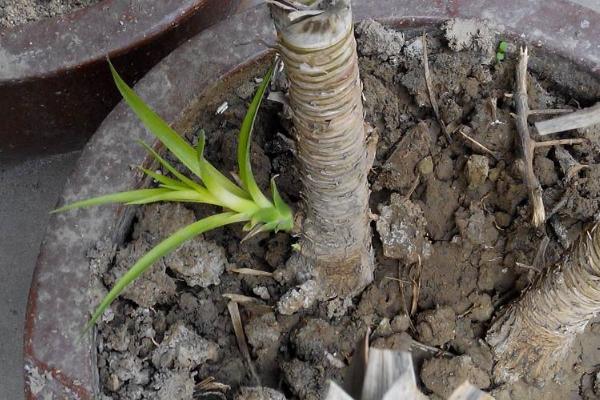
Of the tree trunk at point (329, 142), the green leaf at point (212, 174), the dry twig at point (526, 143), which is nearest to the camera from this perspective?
the tree trunk at point (329, 142)

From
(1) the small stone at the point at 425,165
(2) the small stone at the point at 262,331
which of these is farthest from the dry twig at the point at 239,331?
(1) the small stone at the point at 425,165

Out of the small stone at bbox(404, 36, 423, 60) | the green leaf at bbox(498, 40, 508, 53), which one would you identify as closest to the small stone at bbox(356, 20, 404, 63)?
the small stone at bbox(404, 36, 423, 60)

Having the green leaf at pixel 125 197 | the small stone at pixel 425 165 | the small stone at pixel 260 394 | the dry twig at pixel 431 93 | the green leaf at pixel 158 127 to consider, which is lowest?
the small stone at pixel 260 394

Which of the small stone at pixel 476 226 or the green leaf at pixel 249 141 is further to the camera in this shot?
the small stone at pixel 476 226

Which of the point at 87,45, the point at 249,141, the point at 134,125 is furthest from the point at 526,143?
the point at 87,45

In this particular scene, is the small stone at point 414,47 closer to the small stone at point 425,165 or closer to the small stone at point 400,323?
the small stone at point 425,165

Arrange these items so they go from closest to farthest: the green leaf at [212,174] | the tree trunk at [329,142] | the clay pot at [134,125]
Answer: the tree trunk at [329,142], the green leaf at [212,174], the clay pot at [134,125]

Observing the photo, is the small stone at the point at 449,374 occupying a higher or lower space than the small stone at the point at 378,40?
lower
